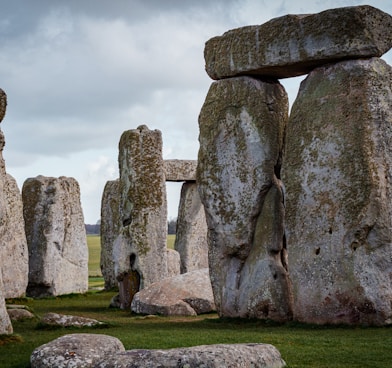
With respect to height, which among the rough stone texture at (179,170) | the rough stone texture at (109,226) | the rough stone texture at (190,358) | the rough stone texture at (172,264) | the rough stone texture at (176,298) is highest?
the rough stone texture at (179,170)

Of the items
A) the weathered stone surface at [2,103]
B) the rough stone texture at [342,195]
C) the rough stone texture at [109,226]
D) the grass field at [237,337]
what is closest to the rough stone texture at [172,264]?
the rough stone texture at [109,226]

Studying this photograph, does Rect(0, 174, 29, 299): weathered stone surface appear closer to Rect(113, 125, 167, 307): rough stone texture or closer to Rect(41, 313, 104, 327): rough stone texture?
Rect(113, 125, 167, 307): rough stone texture

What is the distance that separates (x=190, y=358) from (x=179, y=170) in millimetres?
20600

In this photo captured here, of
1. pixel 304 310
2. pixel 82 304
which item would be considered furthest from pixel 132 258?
pixel 304 310

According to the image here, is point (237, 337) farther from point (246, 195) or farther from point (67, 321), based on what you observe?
point (246, 195)

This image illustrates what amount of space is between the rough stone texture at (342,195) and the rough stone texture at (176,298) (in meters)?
3.20

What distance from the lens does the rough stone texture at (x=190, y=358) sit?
8.84m

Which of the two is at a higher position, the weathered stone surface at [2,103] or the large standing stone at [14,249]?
the weathered stone surface at [2,103]

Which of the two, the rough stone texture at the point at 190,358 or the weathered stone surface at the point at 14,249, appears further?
the weathered stone surface at the point at 14,249

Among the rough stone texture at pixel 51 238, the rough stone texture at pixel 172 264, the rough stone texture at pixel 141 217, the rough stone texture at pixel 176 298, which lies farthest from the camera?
the rough stone texture at pixel 51 238

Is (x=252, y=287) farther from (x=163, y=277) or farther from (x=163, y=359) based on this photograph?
(x=163, y=359)

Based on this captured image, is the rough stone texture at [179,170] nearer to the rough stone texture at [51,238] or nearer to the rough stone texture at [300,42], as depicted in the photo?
the rough stone texture at [51,238]

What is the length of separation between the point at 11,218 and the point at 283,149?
9.52 metres

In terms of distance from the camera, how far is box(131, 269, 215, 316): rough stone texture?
1819 cm
